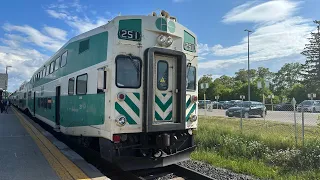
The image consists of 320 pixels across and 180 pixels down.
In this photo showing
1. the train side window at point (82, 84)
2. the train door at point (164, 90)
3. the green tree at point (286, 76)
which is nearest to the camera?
the train door at point (164, 90)

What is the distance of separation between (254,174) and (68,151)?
4.94 meters

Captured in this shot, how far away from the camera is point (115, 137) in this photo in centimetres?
628

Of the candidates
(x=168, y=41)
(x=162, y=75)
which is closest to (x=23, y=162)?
(x=162, y=75)

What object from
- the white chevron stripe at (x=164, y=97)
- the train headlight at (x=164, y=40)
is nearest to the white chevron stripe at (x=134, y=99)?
the white chevron stripe at (x=164, y=97)

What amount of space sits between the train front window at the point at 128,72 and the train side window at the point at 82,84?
159 centimetres

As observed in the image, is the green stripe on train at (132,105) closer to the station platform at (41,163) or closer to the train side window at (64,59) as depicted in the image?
the station platform at (41,163)

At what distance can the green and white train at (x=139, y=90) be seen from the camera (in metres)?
6.41

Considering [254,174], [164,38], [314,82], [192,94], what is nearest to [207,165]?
[254,174]

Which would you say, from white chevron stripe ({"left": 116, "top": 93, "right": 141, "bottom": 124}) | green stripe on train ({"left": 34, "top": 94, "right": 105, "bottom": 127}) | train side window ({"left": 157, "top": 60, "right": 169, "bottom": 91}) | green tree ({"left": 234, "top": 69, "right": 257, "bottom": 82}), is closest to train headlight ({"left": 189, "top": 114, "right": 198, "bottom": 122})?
train side window ({"left": 157, "top": 60, "right": 169, "bottom": 91})

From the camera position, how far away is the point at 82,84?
7.94 m

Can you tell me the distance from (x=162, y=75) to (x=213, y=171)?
8.60 feet

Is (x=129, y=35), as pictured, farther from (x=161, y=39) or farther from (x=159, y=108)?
(x=159, y=108)

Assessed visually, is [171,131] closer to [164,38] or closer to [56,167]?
[164,38]

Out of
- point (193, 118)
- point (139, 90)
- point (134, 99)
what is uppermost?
point (139, 90)
